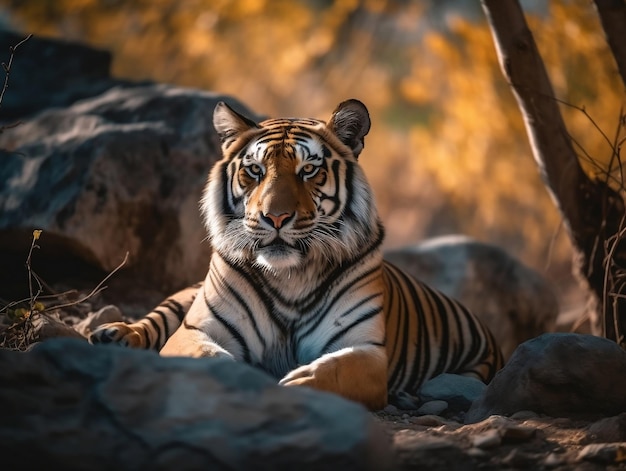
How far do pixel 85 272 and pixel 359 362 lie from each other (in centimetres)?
288

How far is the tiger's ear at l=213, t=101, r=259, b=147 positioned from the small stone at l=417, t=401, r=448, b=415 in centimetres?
158

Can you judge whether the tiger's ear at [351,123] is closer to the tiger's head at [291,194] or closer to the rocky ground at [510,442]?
the tiger's head at [291,194]

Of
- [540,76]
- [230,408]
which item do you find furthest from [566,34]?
[230,408]

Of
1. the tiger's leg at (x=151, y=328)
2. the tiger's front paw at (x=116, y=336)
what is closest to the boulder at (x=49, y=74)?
the tiger's leg at (x=151, y=328)

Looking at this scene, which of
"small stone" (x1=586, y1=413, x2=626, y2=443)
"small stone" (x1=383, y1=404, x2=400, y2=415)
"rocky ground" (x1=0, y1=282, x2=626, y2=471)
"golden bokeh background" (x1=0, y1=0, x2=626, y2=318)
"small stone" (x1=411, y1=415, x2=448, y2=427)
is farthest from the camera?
"golden bokeh background" (x1=0, y1=0, x2=626, y2=318)

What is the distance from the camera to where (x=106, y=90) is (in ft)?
23.4

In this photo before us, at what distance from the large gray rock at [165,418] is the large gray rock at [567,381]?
1.35 metres

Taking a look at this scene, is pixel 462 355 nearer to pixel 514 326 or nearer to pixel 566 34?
pixel 514 326

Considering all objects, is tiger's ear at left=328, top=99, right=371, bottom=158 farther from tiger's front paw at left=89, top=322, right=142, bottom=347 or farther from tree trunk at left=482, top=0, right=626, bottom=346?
tiger's front paw at left=89, top=322, right=142, bottom=347

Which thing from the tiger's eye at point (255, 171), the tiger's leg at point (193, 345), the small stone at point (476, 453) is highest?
the tiger's eye at point (255, 171)

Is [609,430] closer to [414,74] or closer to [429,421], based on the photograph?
[429,421]

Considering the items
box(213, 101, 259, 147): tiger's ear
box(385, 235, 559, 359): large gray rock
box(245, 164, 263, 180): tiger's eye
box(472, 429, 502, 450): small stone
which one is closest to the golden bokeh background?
box(385, 235, 559, 359): large gray rock

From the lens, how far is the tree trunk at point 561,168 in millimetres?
4898

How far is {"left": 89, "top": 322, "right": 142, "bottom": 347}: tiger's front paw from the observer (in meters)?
4.25
